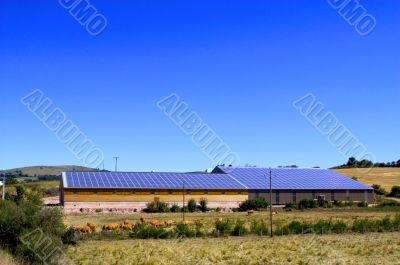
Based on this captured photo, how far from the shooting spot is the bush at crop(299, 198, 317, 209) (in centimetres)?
6800

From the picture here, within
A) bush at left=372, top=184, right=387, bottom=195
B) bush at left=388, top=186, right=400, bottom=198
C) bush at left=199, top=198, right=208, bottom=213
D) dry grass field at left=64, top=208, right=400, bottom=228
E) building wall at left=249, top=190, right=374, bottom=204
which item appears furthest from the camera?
bush at left=372, top=184, right=387, bottom=195

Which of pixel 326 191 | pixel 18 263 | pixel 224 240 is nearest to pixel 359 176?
pixel 326 191

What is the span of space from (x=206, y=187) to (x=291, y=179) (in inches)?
647

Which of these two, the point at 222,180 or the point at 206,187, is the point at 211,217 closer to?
the point at 206,187

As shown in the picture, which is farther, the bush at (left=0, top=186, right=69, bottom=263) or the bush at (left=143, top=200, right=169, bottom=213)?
the bush at (left=143, top=200, right=169, bottom=213)

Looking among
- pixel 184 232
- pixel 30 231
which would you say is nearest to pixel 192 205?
pixel 184 232

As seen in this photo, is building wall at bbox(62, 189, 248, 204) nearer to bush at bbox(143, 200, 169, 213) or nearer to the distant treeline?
bush at bbox(143, 200, 169, 213)

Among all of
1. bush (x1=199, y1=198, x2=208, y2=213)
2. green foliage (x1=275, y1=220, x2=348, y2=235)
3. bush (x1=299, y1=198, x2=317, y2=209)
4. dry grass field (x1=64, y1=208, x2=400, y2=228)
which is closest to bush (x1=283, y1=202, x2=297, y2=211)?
bush (x1=299, y1=198, x2=317, y2=209)

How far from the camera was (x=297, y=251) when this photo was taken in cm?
2428

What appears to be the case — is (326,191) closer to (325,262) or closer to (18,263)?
(325,262)

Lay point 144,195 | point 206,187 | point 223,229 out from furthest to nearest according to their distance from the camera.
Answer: point 206,187, point 144,195, point 223,229

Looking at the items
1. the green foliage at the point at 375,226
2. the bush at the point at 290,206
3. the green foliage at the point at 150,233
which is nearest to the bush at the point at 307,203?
the bush at the point at 290,206

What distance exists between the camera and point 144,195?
2534 inches

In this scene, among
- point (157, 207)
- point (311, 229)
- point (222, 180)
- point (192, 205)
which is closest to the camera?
point (311, 229)
